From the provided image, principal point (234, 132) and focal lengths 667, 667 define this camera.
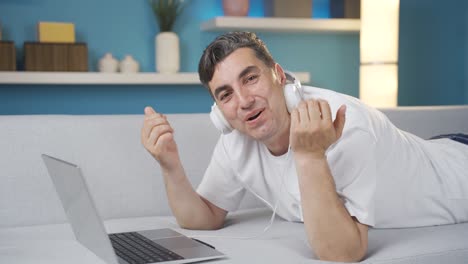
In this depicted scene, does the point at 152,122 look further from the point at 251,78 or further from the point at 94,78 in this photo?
the point at 94,78

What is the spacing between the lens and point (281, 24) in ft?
13.5

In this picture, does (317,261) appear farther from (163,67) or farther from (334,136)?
(163,67)

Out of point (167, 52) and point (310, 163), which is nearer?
point (310, 163)

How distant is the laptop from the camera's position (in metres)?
1.41

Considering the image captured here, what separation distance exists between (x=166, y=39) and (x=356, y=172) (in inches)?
101

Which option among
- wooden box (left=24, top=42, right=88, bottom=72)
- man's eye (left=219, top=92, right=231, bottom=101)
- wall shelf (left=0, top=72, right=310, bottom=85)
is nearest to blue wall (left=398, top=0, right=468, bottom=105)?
wall shelf (left=0, top=72, right=310, bottom=85)

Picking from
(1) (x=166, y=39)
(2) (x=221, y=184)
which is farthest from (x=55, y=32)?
(2) (x=221, y=184)

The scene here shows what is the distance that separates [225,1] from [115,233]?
8.44 ft

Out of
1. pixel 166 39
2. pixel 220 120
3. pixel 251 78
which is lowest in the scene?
pixel 220 120

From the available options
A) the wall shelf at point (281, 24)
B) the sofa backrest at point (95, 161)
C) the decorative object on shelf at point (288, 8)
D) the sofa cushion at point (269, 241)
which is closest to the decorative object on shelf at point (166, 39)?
the wall shelf at point (281, 24)

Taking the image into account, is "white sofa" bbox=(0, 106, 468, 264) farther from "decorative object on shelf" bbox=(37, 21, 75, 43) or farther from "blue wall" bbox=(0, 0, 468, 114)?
"blue wall" bbox=(0, 0, 468, 114)

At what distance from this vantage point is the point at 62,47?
3760mm

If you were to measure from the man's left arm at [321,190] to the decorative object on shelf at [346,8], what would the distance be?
3017 mm

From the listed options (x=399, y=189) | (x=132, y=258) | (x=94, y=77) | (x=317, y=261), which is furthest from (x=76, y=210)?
(x=94, y=77)
